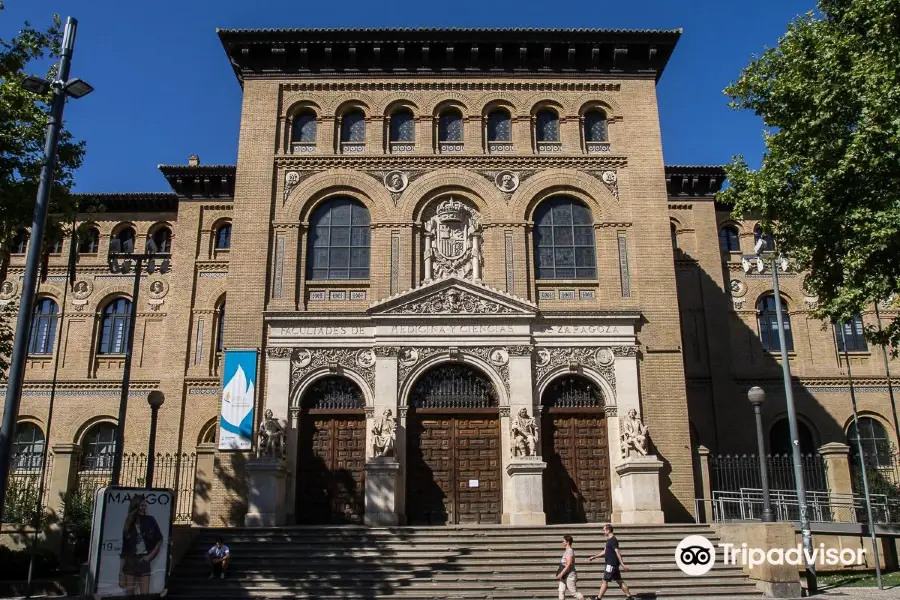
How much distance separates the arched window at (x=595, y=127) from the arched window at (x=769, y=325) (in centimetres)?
1147

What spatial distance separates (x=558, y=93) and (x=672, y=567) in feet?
50.0

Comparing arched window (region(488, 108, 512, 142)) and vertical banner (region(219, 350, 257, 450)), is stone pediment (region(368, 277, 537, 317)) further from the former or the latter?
arched window (region(488, 108, 512, 142))

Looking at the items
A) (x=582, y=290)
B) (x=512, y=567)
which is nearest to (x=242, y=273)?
(x=582, y=290)

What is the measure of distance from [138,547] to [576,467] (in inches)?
480

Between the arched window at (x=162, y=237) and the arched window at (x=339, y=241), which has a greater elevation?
the arched window at (x=162, y=237)

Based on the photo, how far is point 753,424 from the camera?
100 ft

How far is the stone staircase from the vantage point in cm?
1700

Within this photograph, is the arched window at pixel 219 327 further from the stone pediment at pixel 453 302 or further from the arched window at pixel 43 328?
the stone pediment at pixel 453 302

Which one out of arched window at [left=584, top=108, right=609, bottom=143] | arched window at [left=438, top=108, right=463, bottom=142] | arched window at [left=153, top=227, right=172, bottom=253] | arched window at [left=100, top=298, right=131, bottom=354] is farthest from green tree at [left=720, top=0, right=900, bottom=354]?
arched window at [left=100, top=298, right=131, bottom=354]

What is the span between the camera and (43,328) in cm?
3200

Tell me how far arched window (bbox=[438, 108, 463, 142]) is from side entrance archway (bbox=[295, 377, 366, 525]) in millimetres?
8572

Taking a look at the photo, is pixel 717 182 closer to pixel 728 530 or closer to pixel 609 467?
pixel 609 467

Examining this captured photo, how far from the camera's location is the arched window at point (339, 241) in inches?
958

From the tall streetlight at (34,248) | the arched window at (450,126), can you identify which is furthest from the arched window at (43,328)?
the tall streetlight at (34,248)
